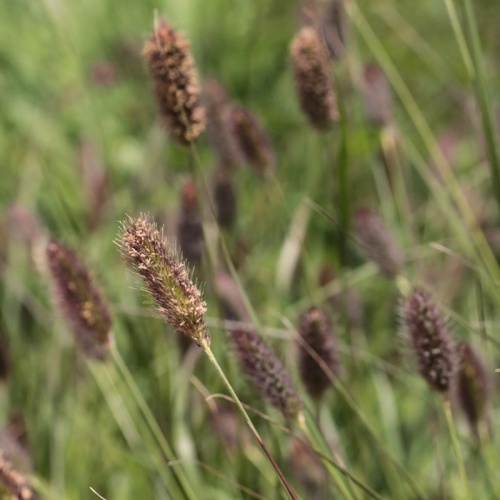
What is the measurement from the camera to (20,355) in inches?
114

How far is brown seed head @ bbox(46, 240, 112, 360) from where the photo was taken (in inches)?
60.9

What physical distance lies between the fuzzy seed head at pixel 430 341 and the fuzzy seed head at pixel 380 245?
573 millimetres

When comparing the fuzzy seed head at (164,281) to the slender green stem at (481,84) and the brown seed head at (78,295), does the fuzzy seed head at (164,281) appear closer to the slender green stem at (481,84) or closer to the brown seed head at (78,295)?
the brown seed head at (78,295)

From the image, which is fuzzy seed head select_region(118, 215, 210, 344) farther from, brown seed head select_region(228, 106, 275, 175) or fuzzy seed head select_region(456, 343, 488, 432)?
brown seed head select_region(228, 106, 275, 175)

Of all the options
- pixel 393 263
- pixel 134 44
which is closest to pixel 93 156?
pixel 134 44

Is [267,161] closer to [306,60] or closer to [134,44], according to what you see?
[306,60]

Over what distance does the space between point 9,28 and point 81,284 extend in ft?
13.6

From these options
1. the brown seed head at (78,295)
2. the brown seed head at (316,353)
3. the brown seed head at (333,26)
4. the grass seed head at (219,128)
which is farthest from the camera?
the grass seed head at (219,128)

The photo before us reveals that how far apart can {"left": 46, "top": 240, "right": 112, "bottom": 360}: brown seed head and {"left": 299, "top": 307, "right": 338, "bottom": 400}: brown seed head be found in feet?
1.20

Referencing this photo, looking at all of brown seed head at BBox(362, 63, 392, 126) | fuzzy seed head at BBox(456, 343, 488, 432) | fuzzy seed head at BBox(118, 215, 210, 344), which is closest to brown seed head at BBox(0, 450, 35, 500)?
fuzzy seed head at BBox(118, 215, 210, 344)

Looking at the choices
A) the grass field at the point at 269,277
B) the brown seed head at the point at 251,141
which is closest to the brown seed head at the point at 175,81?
the grass field at the point at 269,277

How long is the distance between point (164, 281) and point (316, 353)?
2.02 ft

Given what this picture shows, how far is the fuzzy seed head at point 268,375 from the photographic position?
141 centimetres

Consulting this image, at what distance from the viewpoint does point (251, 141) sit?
2.09 meters
